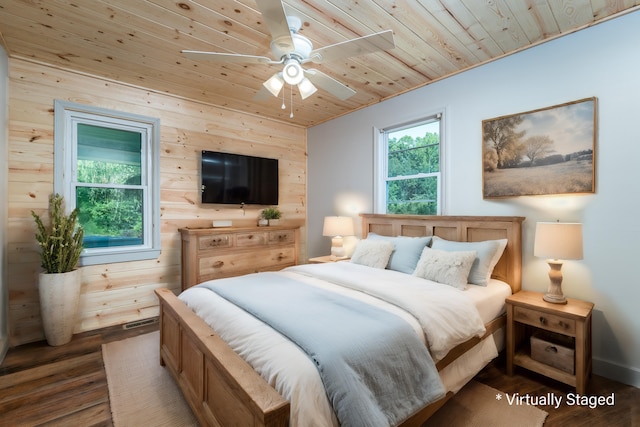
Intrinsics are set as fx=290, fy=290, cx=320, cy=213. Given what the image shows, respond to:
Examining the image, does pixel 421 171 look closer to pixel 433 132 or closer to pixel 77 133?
pixel 433 132

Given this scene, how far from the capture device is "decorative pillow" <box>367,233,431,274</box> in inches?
110

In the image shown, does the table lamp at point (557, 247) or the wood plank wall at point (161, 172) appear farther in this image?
the wood plank wall at point (161, 172)

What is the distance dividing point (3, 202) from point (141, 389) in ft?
6.84

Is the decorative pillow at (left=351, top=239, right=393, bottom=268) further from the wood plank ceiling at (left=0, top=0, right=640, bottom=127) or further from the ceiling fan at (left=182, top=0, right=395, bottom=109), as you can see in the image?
the wood plank ceiling at (left=0, top=0, right=640, bottom=127)

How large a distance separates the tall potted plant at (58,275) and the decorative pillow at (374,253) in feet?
8.99

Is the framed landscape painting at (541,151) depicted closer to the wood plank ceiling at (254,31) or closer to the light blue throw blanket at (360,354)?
the wood plank ceiling at (254,31)

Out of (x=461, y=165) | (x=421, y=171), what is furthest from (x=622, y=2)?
(x=421, y=171)

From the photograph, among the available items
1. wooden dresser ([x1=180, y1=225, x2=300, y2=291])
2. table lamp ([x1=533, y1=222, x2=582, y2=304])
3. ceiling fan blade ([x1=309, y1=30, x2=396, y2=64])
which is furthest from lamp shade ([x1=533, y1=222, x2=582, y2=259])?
wooden dresser ([x1=180, y1=225, x2=300, y2=291])

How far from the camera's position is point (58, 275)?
103 inches

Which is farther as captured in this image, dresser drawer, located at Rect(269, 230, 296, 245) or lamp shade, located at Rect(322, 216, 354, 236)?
dresser drawer, located at Rect(269, 230, 296, 245)

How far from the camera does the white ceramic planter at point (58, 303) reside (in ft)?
8.56

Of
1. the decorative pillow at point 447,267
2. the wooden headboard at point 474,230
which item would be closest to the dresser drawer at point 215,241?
the wooden headboard at point 474,230

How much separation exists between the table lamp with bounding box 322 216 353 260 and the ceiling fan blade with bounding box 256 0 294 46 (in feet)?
7.66

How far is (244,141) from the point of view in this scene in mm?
4199
